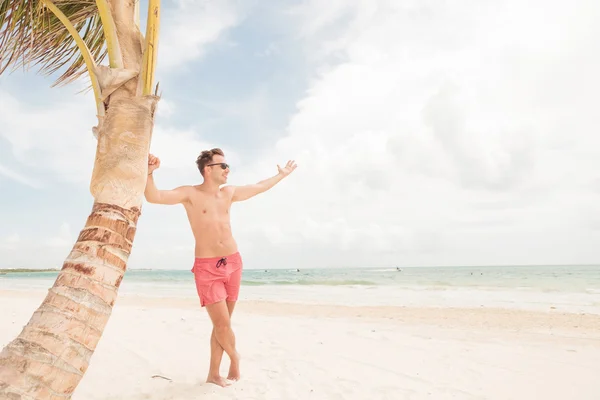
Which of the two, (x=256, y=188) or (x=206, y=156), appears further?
(x=256, y=188)

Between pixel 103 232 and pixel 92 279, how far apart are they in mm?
257

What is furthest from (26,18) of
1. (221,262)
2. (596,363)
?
(596,363)

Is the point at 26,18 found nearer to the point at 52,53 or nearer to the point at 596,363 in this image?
the point at 52,53

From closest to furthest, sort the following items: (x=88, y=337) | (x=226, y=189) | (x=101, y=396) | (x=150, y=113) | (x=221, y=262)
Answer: (x=88, y=337) < (x=150, y=113) < (x=101, y=396) < (x=221, y=262) < (x=226, y=189)

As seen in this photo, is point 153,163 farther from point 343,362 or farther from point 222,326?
point 343,362

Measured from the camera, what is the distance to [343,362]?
5.04m

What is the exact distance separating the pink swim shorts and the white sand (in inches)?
31.8

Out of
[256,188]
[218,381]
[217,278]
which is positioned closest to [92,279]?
[217,278]

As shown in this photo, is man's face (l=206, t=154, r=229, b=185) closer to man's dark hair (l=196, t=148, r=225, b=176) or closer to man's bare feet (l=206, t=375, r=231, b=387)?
man's dark hair (l=196, t=148, r=225, b=176)

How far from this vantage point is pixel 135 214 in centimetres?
245

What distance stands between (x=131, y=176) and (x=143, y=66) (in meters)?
0.81

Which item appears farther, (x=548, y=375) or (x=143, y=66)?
(x=548, y=375)

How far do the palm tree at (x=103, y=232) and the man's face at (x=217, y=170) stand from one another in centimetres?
133

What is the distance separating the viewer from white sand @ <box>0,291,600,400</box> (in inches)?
156
